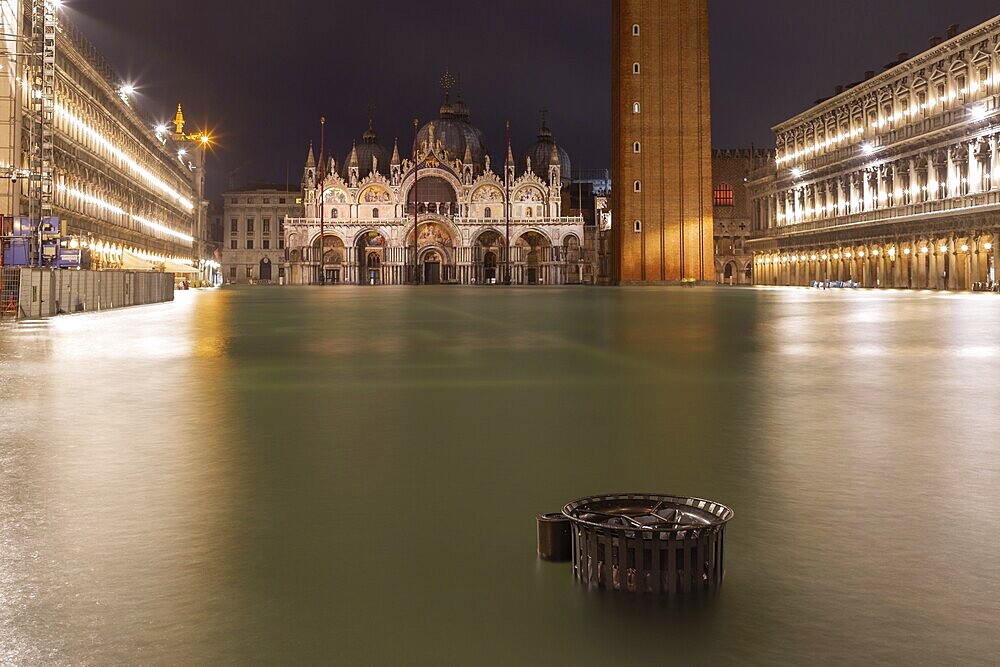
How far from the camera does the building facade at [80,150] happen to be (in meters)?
38.1

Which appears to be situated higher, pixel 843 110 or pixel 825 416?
pixel 843 110

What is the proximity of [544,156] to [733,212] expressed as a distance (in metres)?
29.5

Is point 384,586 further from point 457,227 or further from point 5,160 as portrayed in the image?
point 457,227

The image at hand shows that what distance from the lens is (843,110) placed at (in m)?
76.2

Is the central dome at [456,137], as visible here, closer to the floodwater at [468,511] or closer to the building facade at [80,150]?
the building facade at [80,150]

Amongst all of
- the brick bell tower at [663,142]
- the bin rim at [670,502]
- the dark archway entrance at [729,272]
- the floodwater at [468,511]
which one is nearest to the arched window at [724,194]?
the dark archway entrance at [729,272]

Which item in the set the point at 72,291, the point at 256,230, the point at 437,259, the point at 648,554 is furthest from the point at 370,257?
the point at 648,554

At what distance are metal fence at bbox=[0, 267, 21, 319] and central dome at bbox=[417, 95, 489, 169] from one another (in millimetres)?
97006

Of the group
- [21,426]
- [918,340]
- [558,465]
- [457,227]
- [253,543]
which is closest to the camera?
[253,543]

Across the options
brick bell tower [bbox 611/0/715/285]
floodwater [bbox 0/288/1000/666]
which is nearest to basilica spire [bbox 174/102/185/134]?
Result: brick bell tower [bbox 611/0/715/285]

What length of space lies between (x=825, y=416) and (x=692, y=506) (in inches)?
166

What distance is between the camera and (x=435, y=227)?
118 m

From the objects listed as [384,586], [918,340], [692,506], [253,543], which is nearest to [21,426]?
[253,543]

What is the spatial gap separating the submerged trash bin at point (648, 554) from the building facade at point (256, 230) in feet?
450
